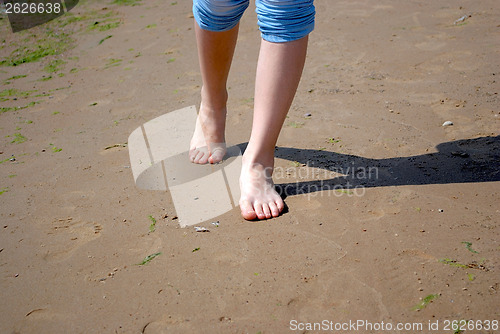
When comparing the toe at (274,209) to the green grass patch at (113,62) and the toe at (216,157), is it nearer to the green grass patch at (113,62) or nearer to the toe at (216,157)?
the toe at (216,157)

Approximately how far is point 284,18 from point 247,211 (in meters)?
0.70

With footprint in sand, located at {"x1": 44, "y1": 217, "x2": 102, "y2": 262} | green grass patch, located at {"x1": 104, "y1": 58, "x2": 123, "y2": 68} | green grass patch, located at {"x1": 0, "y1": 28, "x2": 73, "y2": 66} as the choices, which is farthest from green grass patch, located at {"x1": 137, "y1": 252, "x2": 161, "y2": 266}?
green grass patch, located at {"x1": 0, "y1": 28, "x2": 73, "y2": 66}

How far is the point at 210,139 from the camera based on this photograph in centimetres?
225

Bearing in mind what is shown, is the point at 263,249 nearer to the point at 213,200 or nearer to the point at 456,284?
the point at 213,200

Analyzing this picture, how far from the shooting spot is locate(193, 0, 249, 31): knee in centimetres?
188

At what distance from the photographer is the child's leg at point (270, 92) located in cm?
168

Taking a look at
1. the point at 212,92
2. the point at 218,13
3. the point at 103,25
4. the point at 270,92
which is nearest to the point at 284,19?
the point at 270,92

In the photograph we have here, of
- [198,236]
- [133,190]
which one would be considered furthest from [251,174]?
[133,190]

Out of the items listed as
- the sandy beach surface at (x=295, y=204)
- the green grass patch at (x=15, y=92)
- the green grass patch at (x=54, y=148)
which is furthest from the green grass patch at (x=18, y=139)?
the green grass patch at (x=15, y=92)

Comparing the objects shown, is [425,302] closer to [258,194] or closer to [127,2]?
[258,194]

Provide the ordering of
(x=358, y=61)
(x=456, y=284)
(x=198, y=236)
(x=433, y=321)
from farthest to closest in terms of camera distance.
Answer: (x=358, y=61), (x=198, y=236), (x=456, y=284), (x=433, y=321)

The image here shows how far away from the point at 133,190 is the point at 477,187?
1375 millimetres

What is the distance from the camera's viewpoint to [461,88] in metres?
2.63

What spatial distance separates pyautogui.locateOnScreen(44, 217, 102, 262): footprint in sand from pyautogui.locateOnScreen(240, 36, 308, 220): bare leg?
0.58 meters
